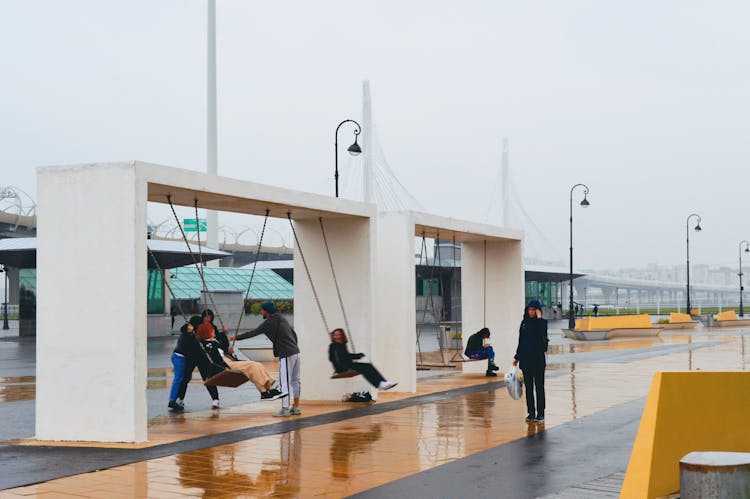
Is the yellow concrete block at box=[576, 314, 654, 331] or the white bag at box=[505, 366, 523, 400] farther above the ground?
the white bag at box=[505, 366, 523, 400]

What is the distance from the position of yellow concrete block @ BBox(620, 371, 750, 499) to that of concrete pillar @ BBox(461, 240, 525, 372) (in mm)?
13970

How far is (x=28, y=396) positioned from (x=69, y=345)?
6.78 meters

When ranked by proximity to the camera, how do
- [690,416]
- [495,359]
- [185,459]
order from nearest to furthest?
[690,416] < [185,459] < [495,359]

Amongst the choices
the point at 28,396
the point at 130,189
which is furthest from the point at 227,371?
the point at 28,396

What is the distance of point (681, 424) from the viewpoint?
7883 millimetres

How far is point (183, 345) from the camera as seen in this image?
51.1ft

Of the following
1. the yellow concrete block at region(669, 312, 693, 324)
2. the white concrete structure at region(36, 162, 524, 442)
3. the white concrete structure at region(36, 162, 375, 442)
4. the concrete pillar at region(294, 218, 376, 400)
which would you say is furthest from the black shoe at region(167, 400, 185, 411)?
the yellow concrete block at region(669, 312, 693, 324)

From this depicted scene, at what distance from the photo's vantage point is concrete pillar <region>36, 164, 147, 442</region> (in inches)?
458

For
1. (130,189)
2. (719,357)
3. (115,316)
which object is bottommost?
(719,357)

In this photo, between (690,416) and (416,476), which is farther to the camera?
(416,476)

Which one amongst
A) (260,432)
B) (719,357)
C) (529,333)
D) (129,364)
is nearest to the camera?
(129,364)

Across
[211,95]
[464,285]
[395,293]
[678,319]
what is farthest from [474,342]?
[211,95]

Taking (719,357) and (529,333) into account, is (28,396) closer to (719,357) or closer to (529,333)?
(529,333)

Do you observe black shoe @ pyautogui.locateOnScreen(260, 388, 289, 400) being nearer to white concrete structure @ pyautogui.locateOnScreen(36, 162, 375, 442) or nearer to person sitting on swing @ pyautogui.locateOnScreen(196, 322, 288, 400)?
person sitting on swing @ pyautogui.locateOnScreen(196, 322, 288, 400)
